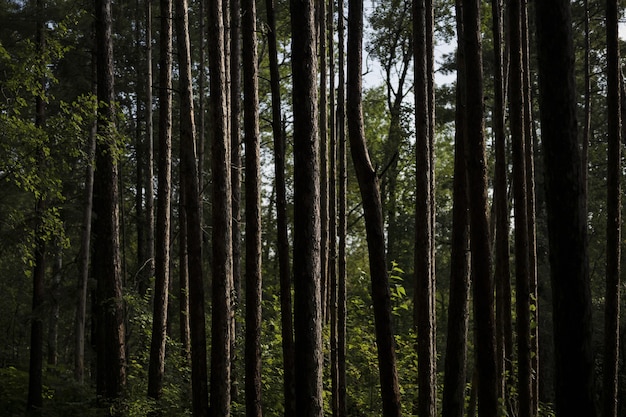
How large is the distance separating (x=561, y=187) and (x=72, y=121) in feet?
28.8

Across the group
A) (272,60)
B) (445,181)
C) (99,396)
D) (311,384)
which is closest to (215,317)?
(311,384)

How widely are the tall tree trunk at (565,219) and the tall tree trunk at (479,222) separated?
2001mm

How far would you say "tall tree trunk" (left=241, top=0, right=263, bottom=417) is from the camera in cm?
925

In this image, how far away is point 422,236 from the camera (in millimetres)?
8961

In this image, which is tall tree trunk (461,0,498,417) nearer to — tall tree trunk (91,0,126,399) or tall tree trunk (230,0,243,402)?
tall tree trunk (230,0,243,402)

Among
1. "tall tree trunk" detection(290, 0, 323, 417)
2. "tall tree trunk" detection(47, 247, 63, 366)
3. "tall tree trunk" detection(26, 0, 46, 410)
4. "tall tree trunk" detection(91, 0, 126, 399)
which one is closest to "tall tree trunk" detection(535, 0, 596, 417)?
"tall tree trunk" detection(290, 0, 323, 417)

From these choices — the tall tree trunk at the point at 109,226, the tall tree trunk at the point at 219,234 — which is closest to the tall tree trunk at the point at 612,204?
the tall tree trunk at the point at 219,234

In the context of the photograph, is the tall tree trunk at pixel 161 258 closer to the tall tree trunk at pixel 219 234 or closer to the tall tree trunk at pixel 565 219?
the tall tree trunk at pixel 219 234

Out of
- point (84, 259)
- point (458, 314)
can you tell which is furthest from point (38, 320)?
point (458, 314)

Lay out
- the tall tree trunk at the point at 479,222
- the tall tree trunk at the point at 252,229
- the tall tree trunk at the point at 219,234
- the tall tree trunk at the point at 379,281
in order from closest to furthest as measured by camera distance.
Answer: the tall tree trunk at the point at 479,222, the tall tree trunk at the point at 379,281, the tall tree trunk at the point at 252,229, the tall tree trunk at the point at 219,234

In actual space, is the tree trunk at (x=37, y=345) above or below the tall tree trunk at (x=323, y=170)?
below

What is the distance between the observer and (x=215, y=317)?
9500 millimetres

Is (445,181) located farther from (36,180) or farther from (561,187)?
(561,187)

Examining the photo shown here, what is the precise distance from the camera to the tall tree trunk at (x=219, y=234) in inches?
373
